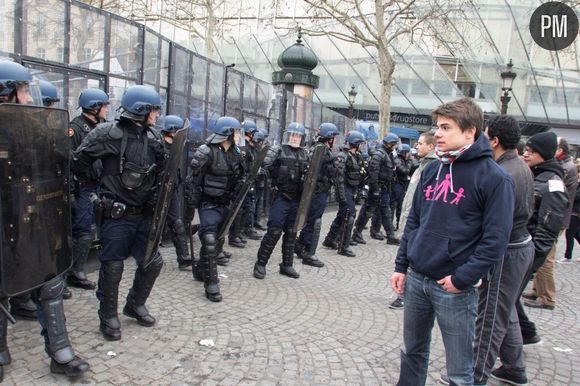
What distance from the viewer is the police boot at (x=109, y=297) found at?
3.76 metres

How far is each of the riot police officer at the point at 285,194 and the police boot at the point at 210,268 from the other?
0.99 metres

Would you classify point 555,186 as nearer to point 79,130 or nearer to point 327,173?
point 327,173

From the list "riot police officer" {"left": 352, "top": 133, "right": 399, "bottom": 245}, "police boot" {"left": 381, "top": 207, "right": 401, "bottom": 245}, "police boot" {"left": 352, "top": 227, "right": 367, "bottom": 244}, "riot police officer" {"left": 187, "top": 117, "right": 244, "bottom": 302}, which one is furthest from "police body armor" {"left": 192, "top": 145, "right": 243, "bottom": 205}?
"police boot" {"left": 381, "top": 207, "right": 401, "bottom": 245}

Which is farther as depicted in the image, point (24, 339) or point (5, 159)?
point (24, 339)

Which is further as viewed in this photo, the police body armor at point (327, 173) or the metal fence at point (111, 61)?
the police body armor at point (327, 173)

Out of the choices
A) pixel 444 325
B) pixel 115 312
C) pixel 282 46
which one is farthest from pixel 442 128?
pixel 282 46

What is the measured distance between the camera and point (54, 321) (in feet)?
10.3

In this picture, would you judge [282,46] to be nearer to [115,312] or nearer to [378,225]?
[378,225]

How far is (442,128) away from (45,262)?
249 cm

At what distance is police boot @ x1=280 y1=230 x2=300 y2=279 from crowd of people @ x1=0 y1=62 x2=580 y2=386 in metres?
0.03

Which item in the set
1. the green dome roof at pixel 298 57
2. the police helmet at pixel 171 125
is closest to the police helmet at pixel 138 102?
the police helmet at pixel 171 125

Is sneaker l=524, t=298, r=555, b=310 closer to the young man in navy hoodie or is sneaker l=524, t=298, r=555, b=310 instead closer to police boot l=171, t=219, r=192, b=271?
the young man in navy hoodie

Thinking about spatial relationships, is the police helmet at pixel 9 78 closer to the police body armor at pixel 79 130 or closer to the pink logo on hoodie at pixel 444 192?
the police body armor at pixel 79 130

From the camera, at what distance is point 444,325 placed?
2490 millimetres
